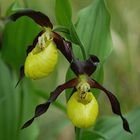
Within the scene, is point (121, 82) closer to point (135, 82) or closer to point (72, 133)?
point (135, 82)

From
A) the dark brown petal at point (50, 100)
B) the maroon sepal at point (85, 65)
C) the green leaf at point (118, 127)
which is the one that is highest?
the maroon sepal at point (85, 65)

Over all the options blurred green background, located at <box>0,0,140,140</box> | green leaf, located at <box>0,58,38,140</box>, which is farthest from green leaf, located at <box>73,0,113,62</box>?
blurred green background, located at <box>0,0,140,140</box>

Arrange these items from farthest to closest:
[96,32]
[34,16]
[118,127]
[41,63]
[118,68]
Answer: [118,68]
[118,127]
[96,32]
[34,16]
[41,63]

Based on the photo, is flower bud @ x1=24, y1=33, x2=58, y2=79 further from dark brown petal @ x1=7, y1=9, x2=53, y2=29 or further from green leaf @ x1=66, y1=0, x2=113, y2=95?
green leaf @ x1=66, y1=0, x2=113, y2=95

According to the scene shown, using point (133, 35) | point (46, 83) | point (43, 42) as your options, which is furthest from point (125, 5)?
point (43, 42)

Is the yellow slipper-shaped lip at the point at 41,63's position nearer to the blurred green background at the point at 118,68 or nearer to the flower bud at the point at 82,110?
the flower bud at the point at 82,110

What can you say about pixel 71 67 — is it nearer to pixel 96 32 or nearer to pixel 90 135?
pixel 96 32

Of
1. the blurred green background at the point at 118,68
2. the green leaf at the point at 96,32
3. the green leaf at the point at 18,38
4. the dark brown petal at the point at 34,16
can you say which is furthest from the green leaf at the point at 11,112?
the dark brown petal at the point at 34,16

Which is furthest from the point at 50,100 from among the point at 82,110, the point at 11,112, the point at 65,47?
the point at 11,112
